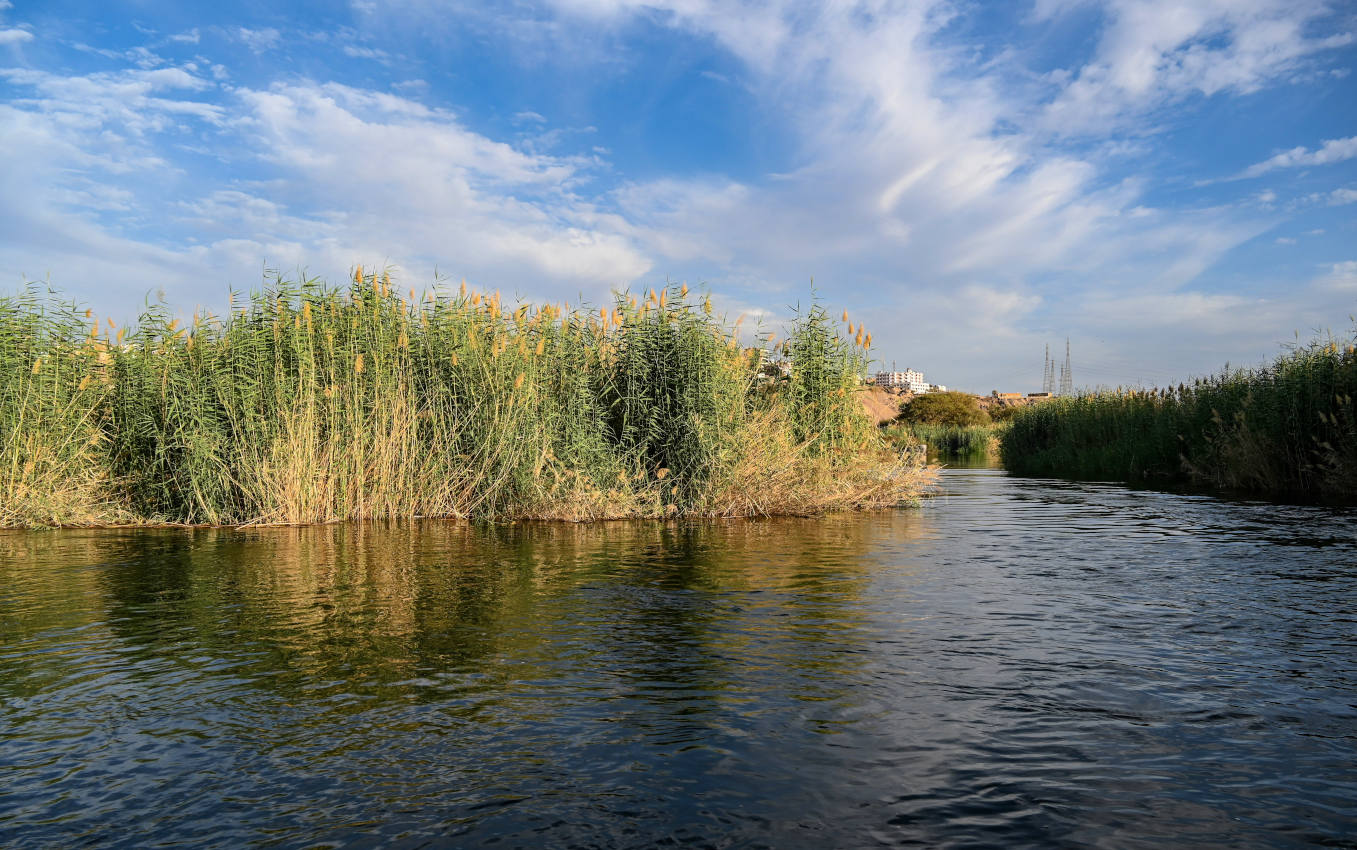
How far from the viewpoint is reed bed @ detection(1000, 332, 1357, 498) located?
62.2 ft

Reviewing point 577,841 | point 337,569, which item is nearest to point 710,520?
point 337,569

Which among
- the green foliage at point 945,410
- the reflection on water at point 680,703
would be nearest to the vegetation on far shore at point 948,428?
the green foliage at point 945,410

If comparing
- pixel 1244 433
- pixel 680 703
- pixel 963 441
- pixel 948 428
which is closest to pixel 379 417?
pixel 680 703

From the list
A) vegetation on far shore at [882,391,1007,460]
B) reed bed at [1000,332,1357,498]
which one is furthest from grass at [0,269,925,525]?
reed bed at [1000,332,1357,498]

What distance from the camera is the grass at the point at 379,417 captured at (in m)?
13.8

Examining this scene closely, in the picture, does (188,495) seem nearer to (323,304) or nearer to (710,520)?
(323,304)

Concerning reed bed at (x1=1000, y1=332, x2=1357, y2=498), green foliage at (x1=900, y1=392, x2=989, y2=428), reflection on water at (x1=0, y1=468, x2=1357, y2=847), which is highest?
green foliage at (x1=900, y1=392, x2=989, y2=428)

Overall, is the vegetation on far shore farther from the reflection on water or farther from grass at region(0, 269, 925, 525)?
the reflection on water

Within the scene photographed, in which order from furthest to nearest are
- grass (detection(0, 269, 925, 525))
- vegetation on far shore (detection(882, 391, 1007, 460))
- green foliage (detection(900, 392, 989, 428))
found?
green foliage (detection(900, 392, 989, 428))
vegetation on far shore (detection(882, 391, 1007, 460))
grass (detection(0, 269, 925, 525))

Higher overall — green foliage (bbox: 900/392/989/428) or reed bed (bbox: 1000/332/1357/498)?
green foliage (bbox: 900/392/989/428)

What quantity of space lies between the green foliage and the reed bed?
46237mm

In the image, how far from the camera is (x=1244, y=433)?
2097 centimetres

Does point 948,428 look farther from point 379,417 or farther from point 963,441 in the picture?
point 379,417

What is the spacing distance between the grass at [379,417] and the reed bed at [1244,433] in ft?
40.5
